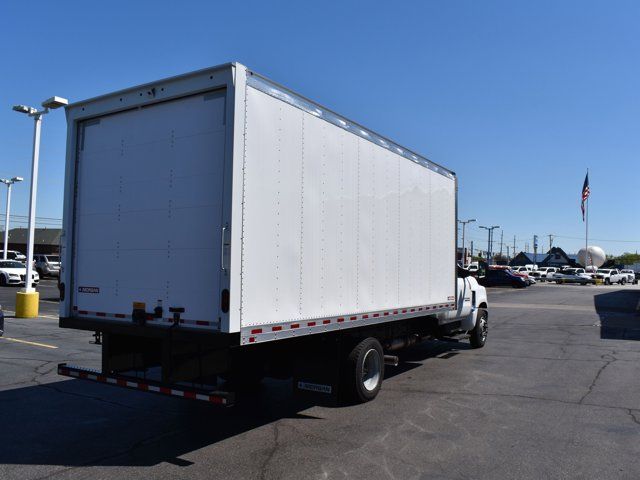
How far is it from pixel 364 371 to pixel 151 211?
3369 mm

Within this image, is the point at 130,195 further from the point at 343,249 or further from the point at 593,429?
the point at 593,429

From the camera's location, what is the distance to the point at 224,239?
4.81 meters

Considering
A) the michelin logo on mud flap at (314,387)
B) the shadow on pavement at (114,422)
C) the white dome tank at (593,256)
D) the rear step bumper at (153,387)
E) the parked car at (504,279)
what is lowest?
the shadow on pavement at (114,422)

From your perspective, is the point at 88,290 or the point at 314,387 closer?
the point at 88,290

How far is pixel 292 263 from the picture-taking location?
5.54 meters

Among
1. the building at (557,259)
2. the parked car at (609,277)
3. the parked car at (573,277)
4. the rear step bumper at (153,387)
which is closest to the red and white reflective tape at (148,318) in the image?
the rear step bumper at (153,387)

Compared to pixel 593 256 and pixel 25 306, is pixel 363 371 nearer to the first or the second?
pixel 25 306

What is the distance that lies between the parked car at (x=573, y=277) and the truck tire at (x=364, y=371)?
5926 cm

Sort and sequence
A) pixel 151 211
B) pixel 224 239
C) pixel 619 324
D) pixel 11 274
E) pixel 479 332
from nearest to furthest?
pixel 224 239
pixel 151 211
pixel 479 332
pixel 619 324
pixel 11 274

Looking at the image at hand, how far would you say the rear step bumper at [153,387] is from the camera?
4.84 meters

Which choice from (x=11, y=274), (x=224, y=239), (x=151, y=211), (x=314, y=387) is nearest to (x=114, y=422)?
(x=314, y=387)

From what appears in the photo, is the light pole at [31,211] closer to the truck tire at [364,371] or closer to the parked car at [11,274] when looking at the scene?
the truck tire at [364,371]

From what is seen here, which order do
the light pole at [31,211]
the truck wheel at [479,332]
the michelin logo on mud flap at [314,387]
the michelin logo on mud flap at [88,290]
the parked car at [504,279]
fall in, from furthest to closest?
the parked car at [504,279] < the light pole at [31,211] < the truck wheel at [479,332] < the michelin logo on mud flap at [314,387] < the michelin logo on mud flap at [88,290]

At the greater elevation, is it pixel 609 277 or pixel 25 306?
pixel 609 277
